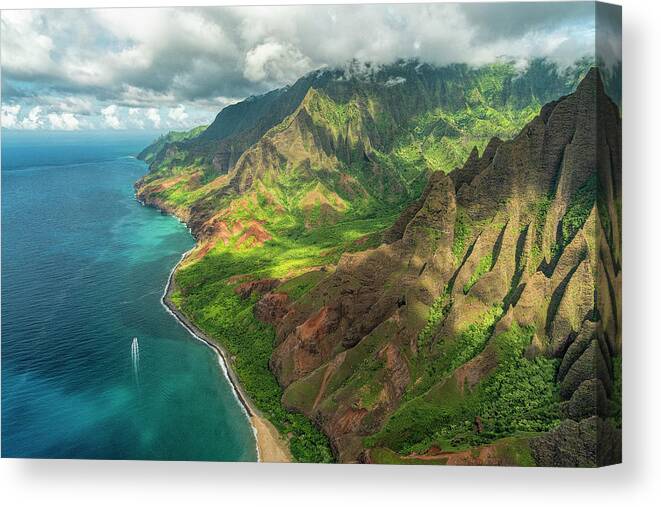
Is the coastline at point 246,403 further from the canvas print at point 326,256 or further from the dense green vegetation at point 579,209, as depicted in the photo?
the dense green vegetation at point 579,209

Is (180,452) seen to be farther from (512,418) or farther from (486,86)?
(486,86)

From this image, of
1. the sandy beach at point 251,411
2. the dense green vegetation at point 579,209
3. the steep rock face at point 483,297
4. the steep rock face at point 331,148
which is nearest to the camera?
the steep rock face at point 483,297

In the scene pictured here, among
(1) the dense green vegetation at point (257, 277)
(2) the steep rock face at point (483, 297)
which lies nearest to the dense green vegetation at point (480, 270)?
(2) the steep rock face at point (483, 297)

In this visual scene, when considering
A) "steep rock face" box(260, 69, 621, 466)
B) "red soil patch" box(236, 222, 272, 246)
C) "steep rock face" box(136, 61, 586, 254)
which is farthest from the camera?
"red soil patch" box(236, 222, 272, 246)

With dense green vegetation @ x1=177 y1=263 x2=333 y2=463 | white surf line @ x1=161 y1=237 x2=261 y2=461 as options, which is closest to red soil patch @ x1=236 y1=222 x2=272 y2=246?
dense green vegetation @ x1=177 y1=263 x2=333 y2=463

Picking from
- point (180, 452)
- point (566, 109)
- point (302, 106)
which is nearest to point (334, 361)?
point (180, 452)

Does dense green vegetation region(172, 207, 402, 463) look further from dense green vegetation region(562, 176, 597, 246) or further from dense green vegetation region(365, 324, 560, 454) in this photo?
dense green vegetation region(562, 176, 597, 246)
